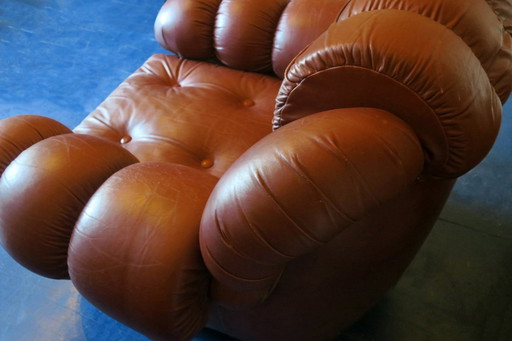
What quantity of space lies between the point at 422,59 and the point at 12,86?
1838 mm

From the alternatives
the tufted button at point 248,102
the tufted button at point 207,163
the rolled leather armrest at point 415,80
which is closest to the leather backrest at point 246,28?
the tufted button at point 248,102

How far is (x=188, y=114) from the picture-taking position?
131cm

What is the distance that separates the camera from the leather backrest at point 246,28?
130 cm

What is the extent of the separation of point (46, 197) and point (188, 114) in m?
0.48

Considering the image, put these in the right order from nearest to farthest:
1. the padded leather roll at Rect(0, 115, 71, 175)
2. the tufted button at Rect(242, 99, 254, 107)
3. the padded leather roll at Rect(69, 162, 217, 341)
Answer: the padded leather roll at Rect(69, 162, 217, 341), the padded leather roll at Rect(0, 115, 71, 175), the tufted button at Rect(242, 99, 254, 107)

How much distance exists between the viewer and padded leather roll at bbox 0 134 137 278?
929mm

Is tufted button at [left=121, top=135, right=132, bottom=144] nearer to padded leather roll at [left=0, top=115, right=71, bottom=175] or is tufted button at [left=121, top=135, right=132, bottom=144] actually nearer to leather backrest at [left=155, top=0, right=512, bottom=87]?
padded leather roll at [left=0, top=115, right=71, bottom=175]

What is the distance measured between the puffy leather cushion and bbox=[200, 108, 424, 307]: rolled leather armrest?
0.43 m

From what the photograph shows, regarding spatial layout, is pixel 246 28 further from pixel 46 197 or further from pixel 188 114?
pixel 46 197

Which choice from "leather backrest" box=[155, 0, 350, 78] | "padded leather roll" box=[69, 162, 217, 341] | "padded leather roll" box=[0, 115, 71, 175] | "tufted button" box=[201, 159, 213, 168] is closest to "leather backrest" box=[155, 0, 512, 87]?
"leather backrest" box=[155, 0, 350, 78]

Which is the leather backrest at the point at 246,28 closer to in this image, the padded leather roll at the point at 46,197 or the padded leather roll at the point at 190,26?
the padded leather roll at the point at 190,26

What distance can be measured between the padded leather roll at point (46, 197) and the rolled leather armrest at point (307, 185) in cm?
30

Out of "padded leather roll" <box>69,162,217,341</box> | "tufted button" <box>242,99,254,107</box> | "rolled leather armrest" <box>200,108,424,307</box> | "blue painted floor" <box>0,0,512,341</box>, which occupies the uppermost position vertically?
"rolled leather armrest" <box>200,108,424,307</box>

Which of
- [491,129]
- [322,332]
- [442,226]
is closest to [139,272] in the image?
[322,332]
